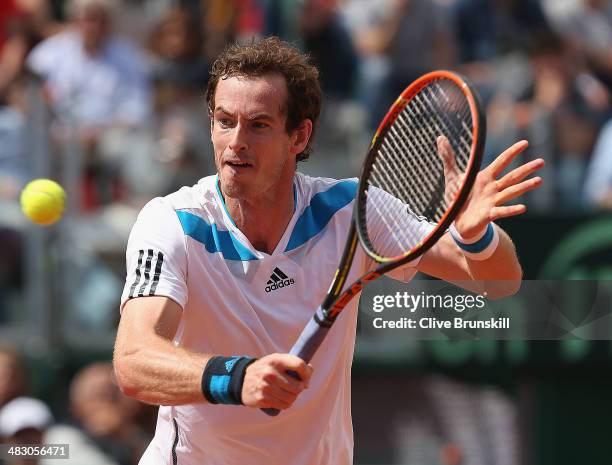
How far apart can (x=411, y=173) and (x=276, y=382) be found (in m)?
1.24

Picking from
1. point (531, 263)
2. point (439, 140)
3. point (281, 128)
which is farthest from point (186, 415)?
point (531, 263)

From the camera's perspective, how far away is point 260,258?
4.17 metres

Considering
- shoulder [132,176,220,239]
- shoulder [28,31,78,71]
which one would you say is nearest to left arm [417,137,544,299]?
shoulder [132,176,220,239]

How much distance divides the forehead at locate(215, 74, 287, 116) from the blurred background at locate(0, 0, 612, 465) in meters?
3.73

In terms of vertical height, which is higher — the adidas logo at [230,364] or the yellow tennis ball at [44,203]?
the yellow tennis ball at [44,203]

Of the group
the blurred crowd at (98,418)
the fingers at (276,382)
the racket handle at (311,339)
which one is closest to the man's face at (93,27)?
the blurred crowd at (98,418)

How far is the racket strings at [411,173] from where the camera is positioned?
14.0ft

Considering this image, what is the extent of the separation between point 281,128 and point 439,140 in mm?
558

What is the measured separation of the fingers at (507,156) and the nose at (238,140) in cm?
85

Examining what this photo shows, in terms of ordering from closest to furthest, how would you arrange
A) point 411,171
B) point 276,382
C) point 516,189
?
point 276,382, point 516,189, point 411,171

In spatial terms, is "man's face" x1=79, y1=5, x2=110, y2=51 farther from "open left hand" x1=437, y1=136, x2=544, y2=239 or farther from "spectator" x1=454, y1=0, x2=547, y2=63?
"open left hand" x1=437, y1=136, x2=544, y2=239

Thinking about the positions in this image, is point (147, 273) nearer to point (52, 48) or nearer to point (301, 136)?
point (301, 136)

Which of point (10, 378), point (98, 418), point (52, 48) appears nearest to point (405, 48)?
point (52, 48)

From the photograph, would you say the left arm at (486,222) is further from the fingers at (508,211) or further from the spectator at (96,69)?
the spectator at (96,69)
